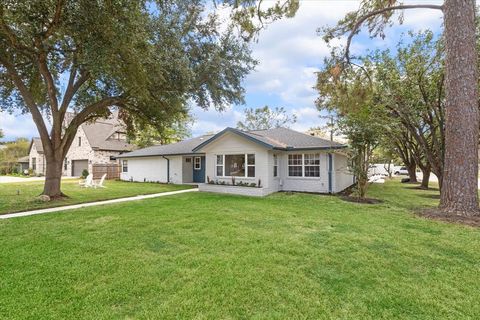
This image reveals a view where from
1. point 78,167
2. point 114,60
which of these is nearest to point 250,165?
point 114,60

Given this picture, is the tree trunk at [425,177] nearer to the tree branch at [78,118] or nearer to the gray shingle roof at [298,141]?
the gray shingle roof at [298,141]

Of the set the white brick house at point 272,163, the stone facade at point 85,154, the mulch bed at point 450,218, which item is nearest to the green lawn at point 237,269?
the mulch bed at point 450,218

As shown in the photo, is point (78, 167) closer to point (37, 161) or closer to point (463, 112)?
point (37, 161)

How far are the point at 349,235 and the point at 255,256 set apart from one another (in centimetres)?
259

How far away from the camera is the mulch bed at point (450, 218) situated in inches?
271

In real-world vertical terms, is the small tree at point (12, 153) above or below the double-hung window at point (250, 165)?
above

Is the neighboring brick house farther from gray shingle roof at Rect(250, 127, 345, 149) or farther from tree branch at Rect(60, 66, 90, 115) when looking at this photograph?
gray shingle roof at Rect(250, 127, 345, 149)

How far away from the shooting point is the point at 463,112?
298 inches

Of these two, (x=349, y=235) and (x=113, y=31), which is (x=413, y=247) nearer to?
A: (x=349, y=235)

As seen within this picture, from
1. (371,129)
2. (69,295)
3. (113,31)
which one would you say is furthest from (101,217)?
(371,129)

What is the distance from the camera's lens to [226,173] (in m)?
14.7

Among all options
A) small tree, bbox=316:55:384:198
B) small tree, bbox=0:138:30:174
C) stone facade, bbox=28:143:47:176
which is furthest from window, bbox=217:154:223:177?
small tree, bbox=0:138:30:174

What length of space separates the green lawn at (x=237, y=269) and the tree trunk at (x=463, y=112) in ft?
4.78

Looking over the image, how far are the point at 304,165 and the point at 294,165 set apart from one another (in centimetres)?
58
